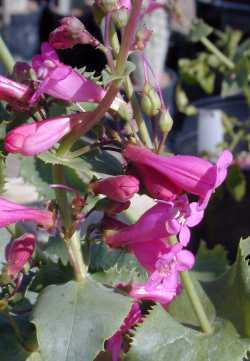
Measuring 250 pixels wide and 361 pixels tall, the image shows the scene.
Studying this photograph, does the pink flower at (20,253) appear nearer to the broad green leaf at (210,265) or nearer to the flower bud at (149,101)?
the flower bud at (149,101)

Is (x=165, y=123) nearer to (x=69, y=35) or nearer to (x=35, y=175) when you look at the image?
(x=69, y=35)

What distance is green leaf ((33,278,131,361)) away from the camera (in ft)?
2.28

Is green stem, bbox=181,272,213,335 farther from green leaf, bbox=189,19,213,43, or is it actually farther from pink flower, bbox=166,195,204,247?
green leaf, bbox=189,19,213,43

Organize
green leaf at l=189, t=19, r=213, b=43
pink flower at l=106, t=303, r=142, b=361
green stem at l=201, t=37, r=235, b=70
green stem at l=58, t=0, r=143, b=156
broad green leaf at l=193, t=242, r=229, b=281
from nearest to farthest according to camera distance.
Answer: green stem at l=58, t=0, r=143, b=156, pink flower at l=106, t=303, r=142, b=361, broad green leaf at l=193, t=242, r=229, b=281, green leaf at l=189, t=19, r=213, b=43, green stem at l=201, t=37, r=235, b=70

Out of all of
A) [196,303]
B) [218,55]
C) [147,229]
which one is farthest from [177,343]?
[218,55]

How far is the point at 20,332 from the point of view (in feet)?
2.71

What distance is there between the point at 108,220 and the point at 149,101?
123mm

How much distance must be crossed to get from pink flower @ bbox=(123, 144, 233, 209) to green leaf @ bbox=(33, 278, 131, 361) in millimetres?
120

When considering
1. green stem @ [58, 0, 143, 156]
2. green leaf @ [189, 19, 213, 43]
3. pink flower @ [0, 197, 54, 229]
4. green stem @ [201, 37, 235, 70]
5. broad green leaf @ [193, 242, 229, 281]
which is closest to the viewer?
green stem @ [58, 0, 143, 156]

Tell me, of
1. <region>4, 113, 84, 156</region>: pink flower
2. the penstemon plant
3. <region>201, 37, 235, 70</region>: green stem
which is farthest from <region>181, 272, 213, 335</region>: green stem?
<region>201, 37, 235, 70</region>: green stem

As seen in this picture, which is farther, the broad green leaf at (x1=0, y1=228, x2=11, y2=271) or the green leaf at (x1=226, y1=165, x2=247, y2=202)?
the green leaf at (x1=226, y1=165, x2=247, y2=202)

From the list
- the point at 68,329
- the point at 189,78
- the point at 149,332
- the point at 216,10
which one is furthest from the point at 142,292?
the point at 216,10

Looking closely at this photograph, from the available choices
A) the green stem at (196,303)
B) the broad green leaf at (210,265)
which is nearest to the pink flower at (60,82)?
the green stem at (196,303)

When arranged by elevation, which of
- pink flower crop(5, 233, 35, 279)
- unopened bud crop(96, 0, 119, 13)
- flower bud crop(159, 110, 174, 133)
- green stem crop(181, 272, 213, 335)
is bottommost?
green stem crop(181, 272, 213, 335)
